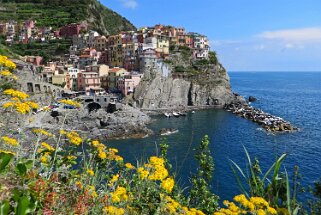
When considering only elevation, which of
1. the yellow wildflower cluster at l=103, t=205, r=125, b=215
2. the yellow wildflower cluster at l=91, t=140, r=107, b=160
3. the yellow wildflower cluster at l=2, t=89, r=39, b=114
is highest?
the yellow wildflower cluster at l=2, t=89, r=39, b=114

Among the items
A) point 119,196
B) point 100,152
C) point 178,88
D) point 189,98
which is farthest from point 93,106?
point 119,196

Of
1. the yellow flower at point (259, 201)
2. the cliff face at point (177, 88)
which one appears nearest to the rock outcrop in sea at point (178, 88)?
the cliff face at point (177, 88)

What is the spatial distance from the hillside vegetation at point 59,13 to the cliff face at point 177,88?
31476mm

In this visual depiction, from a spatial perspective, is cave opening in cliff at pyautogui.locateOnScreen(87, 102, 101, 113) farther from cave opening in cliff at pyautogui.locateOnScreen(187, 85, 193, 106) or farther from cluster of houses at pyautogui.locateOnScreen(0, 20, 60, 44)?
cluster of houses at pyautogui.locateOnScreen(0, 20, 60, 44)

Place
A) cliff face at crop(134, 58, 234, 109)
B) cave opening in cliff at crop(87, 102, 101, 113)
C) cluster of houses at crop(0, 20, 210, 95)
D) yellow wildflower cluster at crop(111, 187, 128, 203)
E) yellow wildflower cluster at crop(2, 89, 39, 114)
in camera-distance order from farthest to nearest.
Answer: cliff face at crop(134, 58, 234, 109) → cluster of houses at crop(0, 20, 210, 95) → cave opening in cliff at crop(87, 102, 101, 113) → yellow wildflower cluster at crop(2, 89, 39, 114) → yellow wildflower cluster at crop(111, 187, 128, 203)

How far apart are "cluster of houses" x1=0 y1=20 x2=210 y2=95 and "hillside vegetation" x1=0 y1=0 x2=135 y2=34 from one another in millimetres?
5863

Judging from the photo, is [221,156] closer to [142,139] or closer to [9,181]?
[142,139]

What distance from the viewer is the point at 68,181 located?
3.26m

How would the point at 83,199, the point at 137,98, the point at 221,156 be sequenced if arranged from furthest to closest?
the point at 137,98, the point at 221,156, the point at 83,199

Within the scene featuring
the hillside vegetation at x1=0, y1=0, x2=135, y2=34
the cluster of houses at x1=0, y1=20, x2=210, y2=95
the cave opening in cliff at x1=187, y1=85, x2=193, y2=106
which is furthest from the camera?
the hillside vegetation at x1=0, y1=0, x2=135, y2=34

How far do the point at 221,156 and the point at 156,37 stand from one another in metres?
42.0

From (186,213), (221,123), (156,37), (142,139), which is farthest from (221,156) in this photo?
(156,37)

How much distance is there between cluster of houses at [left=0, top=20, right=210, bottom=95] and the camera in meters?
55.8

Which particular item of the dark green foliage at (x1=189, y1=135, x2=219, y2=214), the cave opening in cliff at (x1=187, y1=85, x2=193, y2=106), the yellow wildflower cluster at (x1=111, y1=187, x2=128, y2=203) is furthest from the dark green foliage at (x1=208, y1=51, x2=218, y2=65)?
the yellow wildflower cluster at (x1=111, y1=187, x2=128, y2=203)
